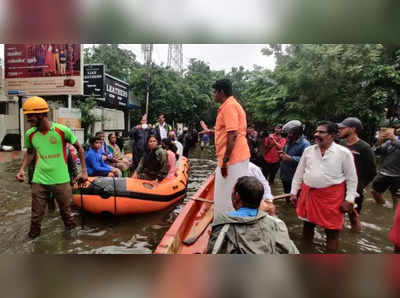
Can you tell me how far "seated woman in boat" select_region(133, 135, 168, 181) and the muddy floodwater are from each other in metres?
0.70

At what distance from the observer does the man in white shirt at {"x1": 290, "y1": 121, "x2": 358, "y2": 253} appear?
2.57m

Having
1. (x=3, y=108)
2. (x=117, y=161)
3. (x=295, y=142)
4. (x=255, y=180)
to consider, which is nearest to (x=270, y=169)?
(x=295, y=142)

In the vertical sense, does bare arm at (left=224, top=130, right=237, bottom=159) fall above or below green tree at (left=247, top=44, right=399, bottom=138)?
below

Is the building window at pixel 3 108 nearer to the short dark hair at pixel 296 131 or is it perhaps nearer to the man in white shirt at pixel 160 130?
the man in white shirt at pixel 160 130

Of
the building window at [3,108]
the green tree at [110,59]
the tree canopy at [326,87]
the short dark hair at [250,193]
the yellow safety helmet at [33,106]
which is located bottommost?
the short dark hair at [250,193]

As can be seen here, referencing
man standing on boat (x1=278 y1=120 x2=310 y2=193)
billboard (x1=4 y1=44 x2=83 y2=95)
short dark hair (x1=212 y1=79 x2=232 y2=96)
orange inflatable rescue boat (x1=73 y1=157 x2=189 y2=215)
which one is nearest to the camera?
short dark hair (x1=212 y1=79 x2=232 y2=96)

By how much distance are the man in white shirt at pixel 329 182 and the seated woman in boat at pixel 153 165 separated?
2976 mm

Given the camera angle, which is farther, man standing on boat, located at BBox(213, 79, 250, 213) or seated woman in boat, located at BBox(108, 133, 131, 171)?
seated woman in boat, located at BBox(108, 133, 131, 171)

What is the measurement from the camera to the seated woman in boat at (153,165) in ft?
16.9

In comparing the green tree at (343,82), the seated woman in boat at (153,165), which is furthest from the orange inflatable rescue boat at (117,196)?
the green tree at (343,82)

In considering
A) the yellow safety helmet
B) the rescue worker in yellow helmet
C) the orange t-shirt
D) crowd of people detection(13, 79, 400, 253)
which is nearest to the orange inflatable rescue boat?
crowd of people detection(13, 79, 400, 253)

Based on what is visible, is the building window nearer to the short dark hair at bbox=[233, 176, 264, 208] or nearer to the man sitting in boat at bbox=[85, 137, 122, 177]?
the man sitting in boat at bbox=[85, 137, 122, 177]
